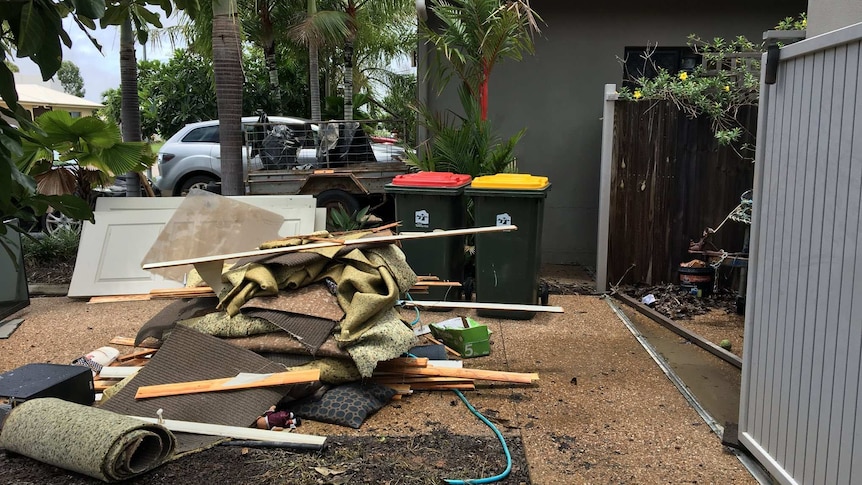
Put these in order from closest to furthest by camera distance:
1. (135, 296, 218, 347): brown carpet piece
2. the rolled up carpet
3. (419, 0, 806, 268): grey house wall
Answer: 1. the rolled up carpet
2. (135, 296, 218, 347): brown carpet piece
3. (419, 0, 806, 268): grey house wall

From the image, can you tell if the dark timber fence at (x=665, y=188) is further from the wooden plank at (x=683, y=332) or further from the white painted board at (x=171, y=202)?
the white painted board at (x=171, y=202)

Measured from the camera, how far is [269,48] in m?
17.3

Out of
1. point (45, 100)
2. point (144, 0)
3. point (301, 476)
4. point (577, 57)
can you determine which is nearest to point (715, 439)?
point (301, 476)

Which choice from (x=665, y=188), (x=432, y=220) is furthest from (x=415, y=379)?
(x=665, y=188)

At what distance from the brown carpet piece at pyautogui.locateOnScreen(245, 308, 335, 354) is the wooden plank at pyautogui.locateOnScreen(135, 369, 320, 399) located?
268 millimetres

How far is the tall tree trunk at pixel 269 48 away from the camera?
1628 cm

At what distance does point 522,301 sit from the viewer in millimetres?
6363

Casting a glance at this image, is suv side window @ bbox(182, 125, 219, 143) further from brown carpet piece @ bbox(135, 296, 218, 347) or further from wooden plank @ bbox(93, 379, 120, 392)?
wooden plank @ bbox(93, 379, 120, 392)

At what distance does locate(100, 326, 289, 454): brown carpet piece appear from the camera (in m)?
3.93

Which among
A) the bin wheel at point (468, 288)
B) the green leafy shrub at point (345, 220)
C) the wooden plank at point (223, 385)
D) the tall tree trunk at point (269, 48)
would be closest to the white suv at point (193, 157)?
the green leafy shrub at point (345, 220)

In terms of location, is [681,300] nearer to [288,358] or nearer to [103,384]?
[288,358]

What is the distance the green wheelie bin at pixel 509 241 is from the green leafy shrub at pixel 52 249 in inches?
229

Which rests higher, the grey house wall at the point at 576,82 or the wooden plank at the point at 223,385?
the grey house wall at the point at 576,82

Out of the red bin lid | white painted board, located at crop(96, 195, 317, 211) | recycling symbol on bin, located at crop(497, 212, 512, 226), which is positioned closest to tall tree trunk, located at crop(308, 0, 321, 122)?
white painted board, located at crop(96, 195, 317, 211)
